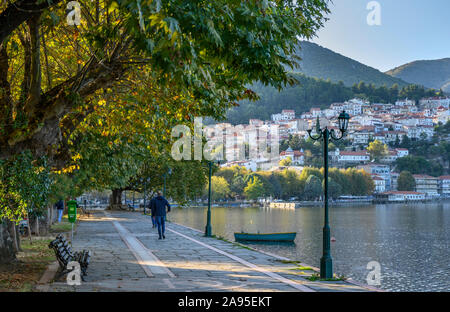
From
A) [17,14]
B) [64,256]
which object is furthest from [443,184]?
[17,14]

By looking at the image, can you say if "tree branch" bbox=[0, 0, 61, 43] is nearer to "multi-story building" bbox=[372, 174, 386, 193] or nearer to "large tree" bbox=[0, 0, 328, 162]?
"large tree" bbox=[0, 0, 328, 162]

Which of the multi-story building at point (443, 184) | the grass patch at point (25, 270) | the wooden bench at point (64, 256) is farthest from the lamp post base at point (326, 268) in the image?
the multi-story building at point (443, 184)

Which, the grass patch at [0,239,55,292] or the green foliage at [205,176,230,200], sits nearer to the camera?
the grass patch at [0,239,55,292]

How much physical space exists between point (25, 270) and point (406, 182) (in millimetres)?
188287

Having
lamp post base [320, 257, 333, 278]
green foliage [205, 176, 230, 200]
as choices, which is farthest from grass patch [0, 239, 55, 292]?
green foliage [205, 176, 230, 200]

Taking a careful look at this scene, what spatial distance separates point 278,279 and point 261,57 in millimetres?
5385

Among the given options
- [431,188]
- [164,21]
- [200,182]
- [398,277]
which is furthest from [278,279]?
[431,188]

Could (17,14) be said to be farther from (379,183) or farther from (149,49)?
(379,183)

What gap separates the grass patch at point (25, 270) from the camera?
8148 millimetres

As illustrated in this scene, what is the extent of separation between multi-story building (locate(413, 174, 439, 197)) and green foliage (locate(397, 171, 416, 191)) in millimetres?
3568

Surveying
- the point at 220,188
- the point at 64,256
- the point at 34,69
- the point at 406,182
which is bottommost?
the point at 220,188

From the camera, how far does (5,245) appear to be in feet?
33.6

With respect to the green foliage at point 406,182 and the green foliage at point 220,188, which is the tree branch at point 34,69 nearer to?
the green foliage at point 220,188

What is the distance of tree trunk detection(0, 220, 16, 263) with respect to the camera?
33.3ft
